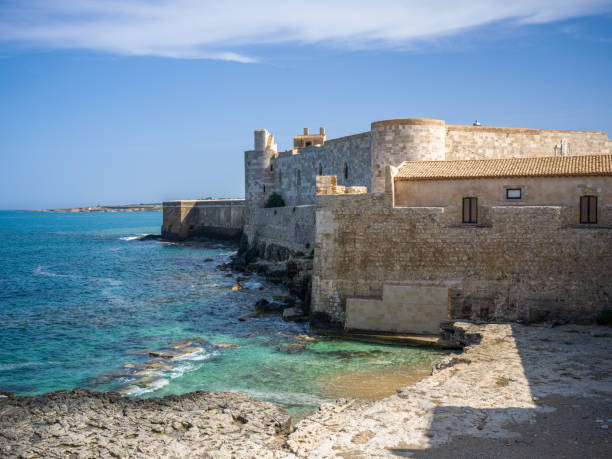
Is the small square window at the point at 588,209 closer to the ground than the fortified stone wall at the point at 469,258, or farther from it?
farther from it

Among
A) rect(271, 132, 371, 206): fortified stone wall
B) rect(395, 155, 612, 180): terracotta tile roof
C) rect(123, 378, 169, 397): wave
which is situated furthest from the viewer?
rect(271, 132, 371, 206): fortified stone wall

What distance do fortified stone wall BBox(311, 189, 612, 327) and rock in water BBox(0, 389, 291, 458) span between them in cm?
661

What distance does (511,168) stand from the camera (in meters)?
16.9

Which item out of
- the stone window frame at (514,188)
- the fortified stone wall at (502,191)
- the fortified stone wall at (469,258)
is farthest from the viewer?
the stone window frame at (514,188)

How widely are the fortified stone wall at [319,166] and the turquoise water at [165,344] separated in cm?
733

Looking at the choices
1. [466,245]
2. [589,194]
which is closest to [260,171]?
[466,245]

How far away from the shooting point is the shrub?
38.9 m

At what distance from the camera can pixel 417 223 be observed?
52.2 feet

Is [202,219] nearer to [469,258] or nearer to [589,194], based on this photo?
[469,258]

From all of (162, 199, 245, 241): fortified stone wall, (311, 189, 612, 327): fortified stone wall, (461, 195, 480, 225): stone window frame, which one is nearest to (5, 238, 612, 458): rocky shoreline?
(311, 189, 612, 327): fortified stone wall

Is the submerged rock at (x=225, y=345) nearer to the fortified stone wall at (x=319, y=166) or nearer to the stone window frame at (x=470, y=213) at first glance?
the stone window frame at (x=470, y=213)

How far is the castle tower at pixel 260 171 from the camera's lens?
3962cm

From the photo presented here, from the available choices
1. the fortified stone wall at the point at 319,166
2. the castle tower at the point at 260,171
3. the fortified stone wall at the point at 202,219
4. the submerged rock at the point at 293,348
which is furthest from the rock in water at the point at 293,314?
the fortified stone wall at the point at 202,219

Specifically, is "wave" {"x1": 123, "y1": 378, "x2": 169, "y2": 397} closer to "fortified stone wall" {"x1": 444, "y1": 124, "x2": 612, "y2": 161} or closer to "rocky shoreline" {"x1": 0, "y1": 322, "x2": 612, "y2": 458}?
"rocky shoreline" {"x1": 0, "y1": 322, "x2": 612, "y2": 458}
